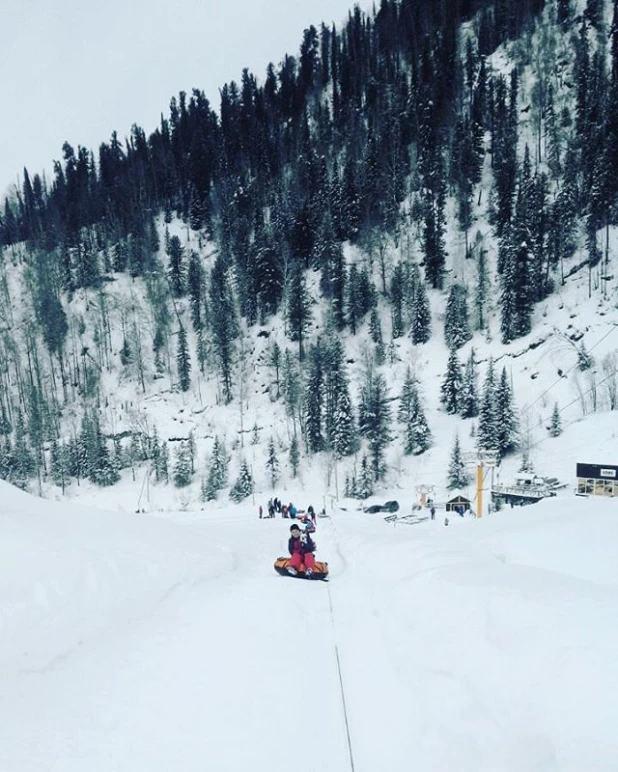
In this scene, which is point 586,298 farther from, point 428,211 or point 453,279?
point 428,211

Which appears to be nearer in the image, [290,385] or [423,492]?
[423,492]

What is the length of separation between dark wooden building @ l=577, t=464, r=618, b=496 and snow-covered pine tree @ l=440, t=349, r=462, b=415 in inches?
675

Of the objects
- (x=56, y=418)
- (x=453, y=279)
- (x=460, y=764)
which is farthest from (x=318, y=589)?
(x=56, y=418)

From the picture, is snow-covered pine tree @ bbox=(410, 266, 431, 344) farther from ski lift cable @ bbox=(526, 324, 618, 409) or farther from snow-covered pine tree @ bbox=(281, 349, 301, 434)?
snow-covered pine tree @ bbox=(281, 349, 301, 434)

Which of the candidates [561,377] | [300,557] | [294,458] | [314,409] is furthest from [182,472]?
[561,377]

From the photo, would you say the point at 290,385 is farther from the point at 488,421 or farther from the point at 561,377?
the point at 561,377

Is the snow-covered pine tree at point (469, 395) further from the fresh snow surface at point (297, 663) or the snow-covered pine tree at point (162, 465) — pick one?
the fresh snow surface at point (297, 663)

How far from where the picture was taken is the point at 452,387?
165 ft

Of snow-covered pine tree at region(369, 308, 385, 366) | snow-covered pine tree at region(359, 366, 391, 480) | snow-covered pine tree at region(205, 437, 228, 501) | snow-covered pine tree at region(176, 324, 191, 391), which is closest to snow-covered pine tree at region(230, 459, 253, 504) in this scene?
snow-covered pine tree at region(205, 437, 228, 501)

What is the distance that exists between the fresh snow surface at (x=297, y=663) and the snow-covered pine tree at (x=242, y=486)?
36845mm

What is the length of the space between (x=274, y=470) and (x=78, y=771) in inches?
1804

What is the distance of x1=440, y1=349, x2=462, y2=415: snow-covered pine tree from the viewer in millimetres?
49875

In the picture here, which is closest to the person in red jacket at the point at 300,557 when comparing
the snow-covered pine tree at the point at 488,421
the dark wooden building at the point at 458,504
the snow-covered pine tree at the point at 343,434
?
the dark wooden building at the point at 458,504

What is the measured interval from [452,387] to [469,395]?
7.31 ft
